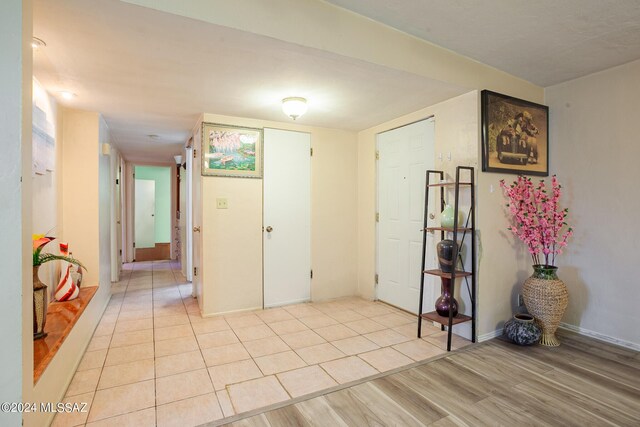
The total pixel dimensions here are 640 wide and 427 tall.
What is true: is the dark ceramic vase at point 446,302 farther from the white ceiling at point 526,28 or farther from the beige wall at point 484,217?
the white ceiling at point 526,28

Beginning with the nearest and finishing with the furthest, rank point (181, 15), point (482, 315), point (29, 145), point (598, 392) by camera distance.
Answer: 1. point (29, 145)
2. point (181, 15)
3. point (598, 392)
4. point (482, 315)

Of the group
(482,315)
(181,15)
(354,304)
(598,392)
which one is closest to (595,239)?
(482,315)

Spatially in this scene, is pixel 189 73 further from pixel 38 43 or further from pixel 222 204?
pixel 222 204

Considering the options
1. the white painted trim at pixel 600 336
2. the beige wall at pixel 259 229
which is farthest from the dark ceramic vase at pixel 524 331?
Result: the beige wall at pixel 259 229

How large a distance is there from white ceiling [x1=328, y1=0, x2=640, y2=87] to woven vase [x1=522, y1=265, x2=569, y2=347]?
1730mm

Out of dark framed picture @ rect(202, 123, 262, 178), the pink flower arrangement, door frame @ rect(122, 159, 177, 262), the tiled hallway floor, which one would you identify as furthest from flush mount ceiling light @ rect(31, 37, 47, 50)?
door frame @ rect(122, 159, 177, 262)

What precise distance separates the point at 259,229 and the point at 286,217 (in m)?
0.36

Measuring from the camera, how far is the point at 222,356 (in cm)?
245

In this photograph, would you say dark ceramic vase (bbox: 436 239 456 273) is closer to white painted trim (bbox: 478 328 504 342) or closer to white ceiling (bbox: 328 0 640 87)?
white painted trim (bbox: 478 328 504 342)

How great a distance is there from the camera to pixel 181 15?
1609mm

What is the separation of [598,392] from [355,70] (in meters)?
2.62

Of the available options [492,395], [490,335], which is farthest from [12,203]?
[490,335]

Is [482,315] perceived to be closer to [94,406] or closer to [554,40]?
[554,40]

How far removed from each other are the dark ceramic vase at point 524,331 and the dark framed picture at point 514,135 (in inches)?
51.3
